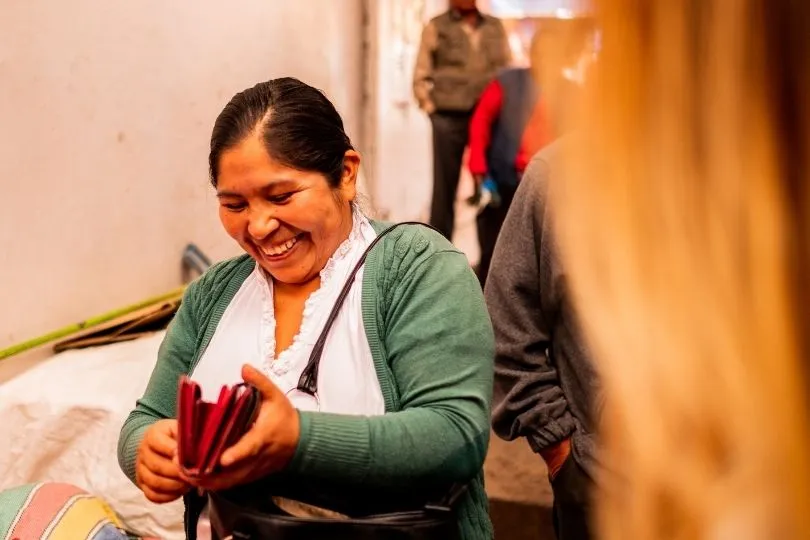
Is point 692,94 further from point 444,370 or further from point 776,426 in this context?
point 444,370

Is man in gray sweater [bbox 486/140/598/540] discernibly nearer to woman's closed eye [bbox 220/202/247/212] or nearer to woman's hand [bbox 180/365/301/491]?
woman's closed eye [bbox 220/202/247/212]

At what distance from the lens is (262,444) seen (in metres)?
1.04

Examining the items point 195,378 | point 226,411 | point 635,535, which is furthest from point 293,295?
point 635,535

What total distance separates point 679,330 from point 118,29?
2.62m

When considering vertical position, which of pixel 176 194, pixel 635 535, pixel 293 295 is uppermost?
pixel 635 535

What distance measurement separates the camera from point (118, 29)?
270 centimetres

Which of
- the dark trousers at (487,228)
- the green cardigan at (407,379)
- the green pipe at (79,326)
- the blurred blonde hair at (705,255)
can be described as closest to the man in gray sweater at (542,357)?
the green cardigan at (407,379)

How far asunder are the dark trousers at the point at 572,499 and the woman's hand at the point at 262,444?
69cm

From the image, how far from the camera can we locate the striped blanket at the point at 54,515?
165 cm

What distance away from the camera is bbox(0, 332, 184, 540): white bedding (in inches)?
78.7

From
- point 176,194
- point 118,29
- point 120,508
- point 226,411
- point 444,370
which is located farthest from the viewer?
point 176,194

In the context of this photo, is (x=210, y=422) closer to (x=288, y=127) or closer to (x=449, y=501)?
(x=449, y=501)

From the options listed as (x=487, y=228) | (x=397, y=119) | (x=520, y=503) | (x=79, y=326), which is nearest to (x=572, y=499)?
(x=520, y=503)

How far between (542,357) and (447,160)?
3.54 metres
